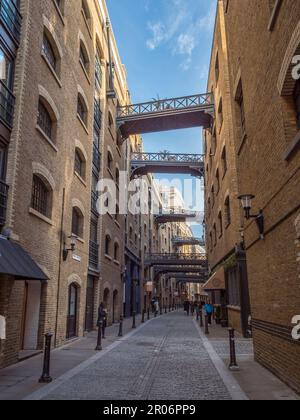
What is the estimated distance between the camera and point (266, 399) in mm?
6520

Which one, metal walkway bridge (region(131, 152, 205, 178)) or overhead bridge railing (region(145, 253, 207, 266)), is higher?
metal walkway bridge (region(131, 152, 205, 178))

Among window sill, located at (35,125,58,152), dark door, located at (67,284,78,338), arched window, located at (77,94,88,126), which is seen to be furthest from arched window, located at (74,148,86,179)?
dark door, located at (67,284,78,338)

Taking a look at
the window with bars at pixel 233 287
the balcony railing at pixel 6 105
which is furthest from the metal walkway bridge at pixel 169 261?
the balcony railing at pixel 6 105

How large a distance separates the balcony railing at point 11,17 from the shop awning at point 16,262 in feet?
19.2

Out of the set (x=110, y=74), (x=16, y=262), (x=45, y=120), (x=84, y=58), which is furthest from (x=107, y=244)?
(x=16, y=262)

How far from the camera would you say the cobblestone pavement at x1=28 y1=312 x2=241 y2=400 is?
6.92 meters

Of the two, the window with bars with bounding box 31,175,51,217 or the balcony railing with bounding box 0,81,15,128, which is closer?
the balcony railing with bounding box 0,81,15,128

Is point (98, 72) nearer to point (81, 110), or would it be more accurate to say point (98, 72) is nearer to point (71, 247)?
point (81, 110)

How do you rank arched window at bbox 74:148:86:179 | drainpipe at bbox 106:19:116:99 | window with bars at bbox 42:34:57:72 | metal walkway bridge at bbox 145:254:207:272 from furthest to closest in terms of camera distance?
metal walkway bridge at bbox 145:254:207:272 < drainpipe at bbox 106:19:116:99 < arched window at bbox 74:148:86:179 < window with bars at bbox 42:34:57:72

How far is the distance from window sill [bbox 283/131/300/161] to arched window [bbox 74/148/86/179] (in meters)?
12.2

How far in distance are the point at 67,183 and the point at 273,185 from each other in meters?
9.47

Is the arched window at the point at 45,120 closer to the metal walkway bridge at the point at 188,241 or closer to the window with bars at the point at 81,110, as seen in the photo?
the window with bars at the point at 81,110

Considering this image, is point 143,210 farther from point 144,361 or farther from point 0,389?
point 0,389

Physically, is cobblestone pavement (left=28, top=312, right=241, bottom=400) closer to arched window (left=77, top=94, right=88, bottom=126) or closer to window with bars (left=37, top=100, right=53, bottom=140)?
window with bars (left=37, top=100, right=53, bottom=140)
